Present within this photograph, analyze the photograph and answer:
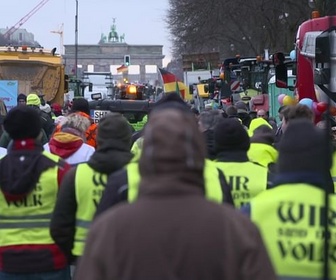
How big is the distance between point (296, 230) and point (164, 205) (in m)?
1.20

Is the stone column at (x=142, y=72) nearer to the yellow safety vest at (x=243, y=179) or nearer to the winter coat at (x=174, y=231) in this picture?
the yellow safety vest at (x=243, y=179)

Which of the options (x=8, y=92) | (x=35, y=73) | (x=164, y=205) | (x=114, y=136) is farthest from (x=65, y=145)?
(x=35, y=73)

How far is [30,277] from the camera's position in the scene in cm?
614

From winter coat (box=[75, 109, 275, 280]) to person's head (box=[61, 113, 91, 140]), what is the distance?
4.56 metres

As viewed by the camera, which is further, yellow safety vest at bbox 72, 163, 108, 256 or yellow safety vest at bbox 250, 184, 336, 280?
yellow safety vest at bbox 72, 163, 108, 256

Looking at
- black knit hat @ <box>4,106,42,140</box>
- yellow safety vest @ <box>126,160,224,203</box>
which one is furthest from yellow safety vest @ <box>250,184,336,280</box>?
black knit hat @ <box>4,106,42,140</box>

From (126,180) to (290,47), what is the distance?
117ft

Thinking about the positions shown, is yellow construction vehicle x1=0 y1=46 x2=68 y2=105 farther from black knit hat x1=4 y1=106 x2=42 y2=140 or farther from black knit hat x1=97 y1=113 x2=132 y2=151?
black knit hat x1=97 y1=113 x2=132 y2=151

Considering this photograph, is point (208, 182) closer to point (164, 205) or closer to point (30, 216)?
point (30, 216)

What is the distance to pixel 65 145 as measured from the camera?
7570 mm

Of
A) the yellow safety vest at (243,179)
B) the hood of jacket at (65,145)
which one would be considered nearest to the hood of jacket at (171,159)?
the yellow safety vest at (243,179)

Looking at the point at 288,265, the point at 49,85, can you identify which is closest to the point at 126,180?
the point at 288,265

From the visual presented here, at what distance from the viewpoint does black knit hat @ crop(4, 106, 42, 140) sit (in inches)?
252

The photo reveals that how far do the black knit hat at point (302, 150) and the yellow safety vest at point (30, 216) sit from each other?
6.96 ft
